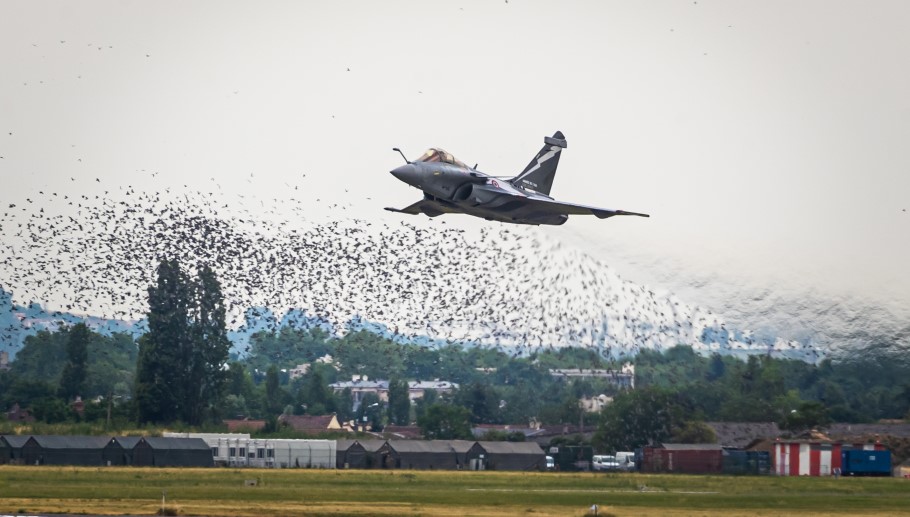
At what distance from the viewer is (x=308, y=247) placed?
10581cm

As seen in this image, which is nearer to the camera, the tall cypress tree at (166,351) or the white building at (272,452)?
the white building at (272,452)

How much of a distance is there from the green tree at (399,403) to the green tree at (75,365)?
28.9 metres

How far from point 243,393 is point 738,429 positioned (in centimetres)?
4998

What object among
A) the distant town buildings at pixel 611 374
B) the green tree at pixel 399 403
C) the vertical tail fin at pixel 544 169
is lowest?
the green tree at pixel 399 403

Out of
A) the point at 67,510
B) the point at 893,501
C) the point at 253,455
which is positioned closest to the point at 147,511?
the point at 67,510

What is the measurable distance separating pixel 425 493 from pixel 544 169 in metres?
17.2

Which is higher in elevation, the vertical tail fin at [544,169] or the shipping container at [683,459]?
the vertical tail fin at [544,169]

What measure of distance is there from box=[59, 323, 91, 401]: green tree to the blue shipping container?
2468 inches

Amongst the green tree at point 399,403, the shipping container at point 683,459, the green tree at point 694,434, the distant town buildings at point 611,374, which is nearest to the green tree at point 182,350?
the green tree at point 399,403

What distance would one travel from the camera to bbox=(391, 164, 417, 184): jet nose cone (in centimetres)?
6694

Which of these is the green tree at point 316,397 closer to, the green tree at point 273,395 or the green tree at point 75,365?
the green tree at point 273,395

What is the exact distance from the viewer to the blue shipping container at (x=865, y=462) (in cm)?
9825

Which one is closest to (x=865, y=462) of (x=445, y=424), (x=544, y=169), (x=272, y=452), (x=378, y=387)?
(x=445, y=424)

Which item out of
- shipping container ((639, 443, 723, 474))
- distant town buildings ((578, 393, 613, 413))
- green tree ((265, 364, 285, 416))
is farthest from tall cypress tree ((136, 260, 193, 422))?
shipping container ((639, 443, 723, 474))
